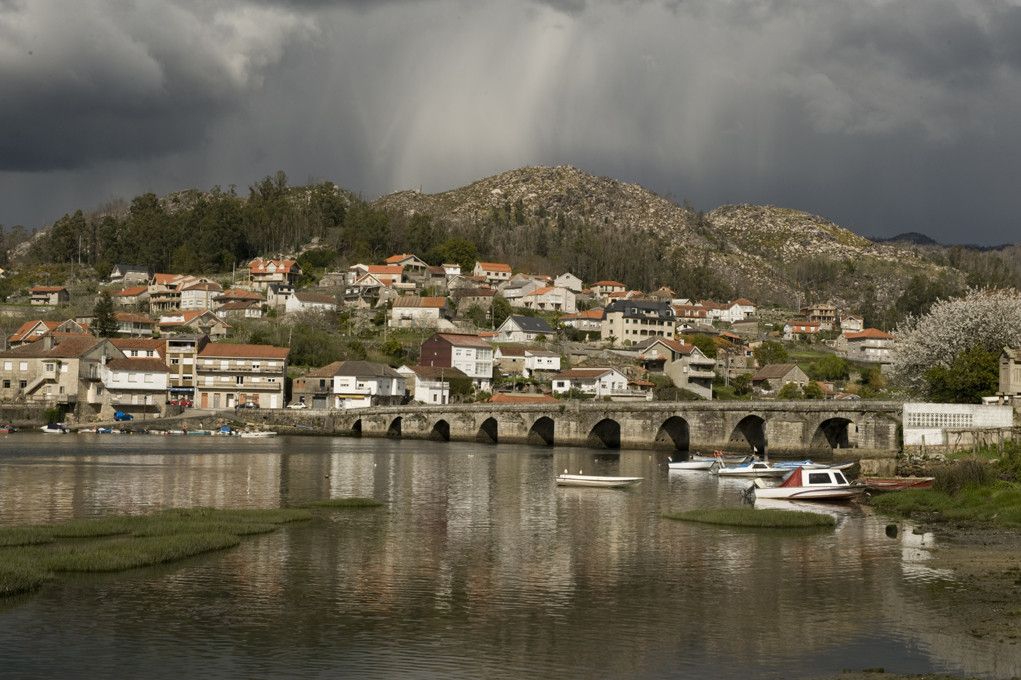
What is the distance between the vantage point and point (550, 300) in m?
197

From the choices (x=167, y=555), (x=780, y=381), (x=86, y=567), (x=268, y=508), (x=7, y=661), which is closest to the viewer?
(x=7, y=661)

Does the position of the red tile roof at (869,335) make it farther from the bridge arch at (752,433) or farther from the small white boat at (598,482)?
the small white boat at (598,482)

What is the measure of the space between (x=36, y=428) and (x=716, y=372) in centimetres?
9312

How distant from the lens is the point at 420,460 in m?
83.4

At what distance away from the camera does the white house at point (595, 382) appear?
136 m

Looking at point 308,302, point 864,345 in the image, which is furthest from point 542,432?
point 864,345

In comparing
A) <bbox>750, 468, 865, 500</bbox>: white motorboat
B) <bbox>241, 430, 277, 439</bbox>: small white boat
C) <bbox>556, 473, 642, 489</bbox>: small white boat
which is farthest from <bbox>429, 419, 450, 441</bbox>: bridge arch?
<bbox>750, 468, 865, 500</bbox>: white motorboat

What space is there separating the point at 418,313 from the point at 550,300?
36.7 meters

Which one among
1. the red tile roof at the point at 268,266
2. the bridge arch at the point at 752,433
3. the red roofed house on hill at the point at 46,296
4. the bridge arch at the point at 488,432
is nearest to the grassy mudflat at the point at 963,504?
the bridge arch at the point at 752,433

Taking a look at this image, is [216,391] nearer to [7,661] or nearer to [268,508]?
[268,508]

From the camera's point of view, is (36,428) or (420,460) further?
(36,428)

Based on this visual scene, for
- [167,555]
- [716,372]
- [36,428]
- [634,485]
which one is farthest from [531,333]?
[167,555]

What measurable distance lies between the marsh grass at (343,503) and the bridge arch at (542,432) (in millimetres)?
60580

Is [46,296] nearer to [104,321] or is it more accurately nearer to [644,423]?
[104,321]
